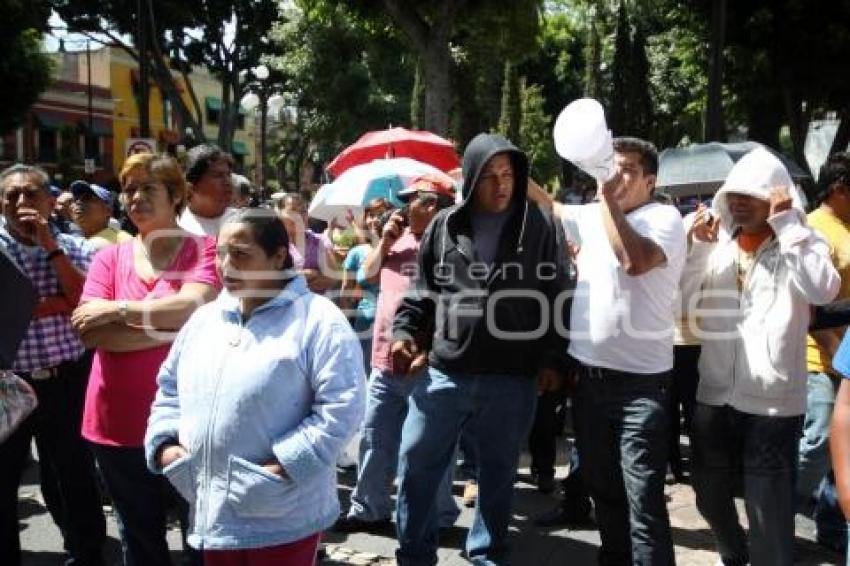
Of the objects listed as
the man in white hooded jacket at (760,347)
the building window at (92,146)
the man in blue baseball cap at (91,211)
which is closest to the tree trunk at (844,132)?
the man in white hooded jacket at (760,347)

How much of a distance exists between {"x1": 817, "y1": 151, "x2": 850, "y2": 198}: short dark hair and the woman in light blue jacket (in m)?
2.84

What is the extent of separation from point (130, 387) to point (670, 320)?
220 centimetres

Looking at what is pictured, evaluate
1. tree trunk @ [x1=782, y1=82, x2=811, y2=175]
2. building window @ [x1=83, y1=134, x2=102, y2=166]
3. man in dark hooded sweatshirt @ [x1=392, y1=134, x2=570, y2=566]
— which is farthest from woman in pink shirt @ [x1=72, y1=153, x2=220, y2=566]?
building window @ [x1=83, y1=134, x2=102, y2=166]

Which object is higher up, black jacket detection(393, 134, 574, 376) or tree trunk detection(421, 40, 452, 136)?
tree trunk detection(421, 40, 452, 136)

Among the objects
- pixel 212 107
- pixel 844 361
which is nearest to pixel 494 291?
pixel 844 361

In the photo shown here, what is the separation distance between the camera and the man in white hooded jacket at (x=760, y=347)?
3330 millimetres

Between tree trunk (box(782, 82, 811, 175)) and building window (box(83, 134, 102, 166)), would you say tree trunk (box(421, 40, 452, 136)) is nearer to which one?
tree trunk (box(782, 82, 811, 175))

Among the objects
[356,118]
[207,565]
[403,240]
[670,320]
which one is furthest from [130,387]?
[356,118]

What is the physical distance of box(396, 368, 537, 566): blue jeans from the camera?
363cm

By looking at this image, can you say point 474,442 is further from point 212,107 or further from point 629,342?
point 212,107

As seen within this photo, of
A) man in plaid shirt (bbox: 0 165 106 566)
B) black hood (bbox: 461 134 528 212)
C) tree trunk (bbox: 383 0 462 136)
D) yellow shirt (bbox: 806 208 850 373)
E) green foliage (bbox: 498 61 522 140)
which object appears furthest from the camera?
green foliage (bbox: 498 61 522 140)

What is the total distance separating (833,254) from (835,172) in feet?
1.42

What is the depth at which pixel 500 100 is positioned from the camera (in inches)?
1390

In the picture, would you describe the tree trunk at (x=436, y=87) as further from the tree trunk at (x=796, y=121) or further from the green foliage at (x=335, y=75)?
the green foliage at (x=335, y=75)
